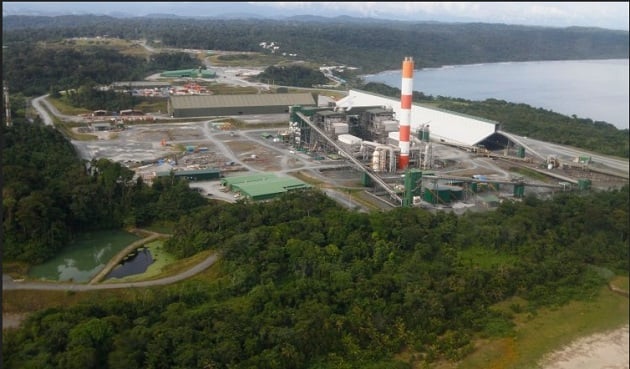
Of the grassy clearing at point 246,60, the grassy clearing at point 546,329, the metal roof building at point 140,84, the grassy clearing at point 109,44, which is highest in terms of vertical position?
the grassy clearing at point 109,44

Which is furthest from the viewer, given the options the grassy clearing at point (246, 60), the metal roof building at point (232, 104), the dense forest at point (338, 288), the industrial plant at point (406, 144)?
the grassy clearing at point (246, 60)

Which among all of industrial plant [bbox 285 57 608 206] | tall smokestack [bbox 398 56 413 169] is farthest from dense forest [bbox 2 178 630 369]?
tall smokestack [bbox 398 56 413 169]

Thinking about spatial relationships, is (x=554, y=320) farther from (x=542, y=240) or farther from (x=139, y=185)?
(x=139, y=185)

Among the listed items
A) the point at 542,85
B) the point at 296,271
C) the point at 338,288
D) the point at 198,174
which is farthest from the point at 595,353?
the point at 542,85

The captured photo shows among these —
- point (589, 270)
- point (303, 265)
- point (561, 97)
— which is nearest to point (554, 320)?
point (589, 270)

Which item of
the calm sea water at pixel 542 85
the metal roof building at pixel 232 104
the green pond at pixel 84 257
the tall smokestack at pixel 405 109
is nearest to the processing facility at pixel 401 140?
the tall smokestack at pixel 405 109

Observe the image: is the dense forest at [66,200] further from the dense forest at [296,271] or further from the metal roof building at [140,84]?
the metal roof building at [140,84]

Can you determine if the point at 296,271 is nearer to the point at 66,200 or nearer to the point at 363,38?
the point at 66,200
